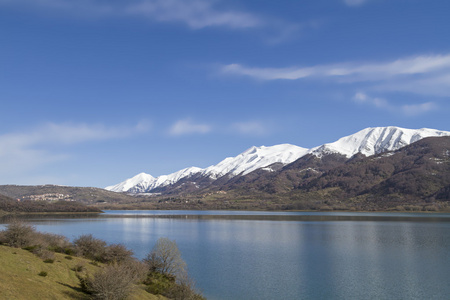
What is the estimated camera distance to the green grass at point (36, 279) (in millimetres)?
23969

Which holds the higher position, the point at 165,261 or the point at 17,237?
the point at 17,237

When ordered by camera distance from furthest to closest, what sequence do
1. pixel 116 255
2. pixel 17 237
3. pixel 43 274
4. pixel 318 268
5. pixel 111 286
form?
pixel 318 268 → pixel 116 255 → pixel 17 237 → pixel 43 274 → pixel 111 286

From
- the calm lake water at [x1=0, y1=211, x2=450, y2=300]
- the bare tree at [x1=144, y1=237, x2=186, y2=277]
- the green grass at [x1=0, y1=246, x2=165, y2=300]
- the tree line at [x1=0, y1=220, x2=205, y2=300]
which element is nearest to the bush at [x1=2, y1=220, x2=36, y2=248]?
the tree line at [x1=0, y1=220, x2=205, y2=300]

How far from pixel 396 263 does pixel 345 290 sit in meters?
21.6

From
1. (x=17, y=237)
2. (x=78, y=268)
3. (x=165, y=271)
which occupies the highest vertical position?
(x=17, y=237)

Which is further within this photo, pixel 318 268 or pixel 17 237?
pixel 318 268

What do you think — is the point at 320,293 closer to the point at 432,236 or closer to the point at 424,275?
the point at 424,275

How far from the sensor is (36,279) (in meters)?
28.7

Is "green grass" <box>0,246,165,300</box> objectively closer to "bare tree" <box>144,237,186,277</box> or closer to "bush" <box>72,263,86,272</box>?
"bush" <box>72,263,86,272</box>

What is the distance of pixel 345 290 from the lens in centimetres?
4344

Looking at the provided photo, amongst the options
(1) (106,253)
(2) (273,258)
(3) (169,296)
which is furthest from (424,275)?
(1) (106,253)

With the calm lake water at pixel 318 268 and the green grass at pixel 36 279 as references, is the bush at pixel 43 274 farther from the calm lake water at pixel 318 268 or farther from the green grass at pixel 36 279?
the calm lake water at pixel 318 268

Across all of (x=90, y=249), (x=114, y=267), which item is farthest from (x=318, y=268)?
(x=114, y=267)

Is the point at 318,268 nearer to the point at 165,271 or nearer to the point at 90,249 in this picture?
the point at 165,271
